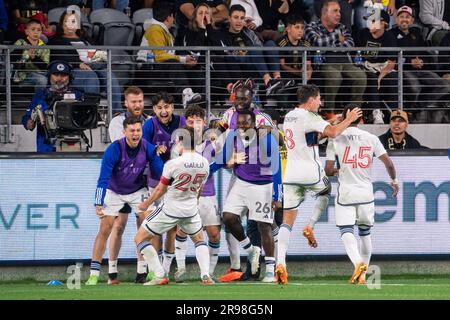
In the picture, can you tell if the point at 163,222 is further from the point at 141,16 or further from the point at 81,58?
the point at 141,16

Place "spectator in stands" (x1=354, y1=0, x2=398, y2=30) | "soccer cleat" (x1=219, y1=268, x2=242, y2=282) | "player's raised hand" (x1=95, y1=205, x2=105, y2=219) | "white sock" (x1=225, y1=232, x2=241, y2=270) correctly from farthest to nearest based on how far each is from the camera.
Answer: "spectator in stands" (x1=354, y1=0, x2=398, y2=30) < "white sock" (x1=225, y1=232, x2=241, y2=270) < "soccer cleat" (x1=219, y1=268, x2=242, y2=282) < "player's raised hand" (x1=95, y1=205, x2=105, y2=219)

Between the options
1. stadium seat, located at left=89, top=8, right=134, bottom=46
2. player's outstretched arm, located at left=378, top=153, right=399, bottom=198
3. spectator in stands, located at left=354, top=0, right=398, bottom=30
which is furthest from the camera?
spectator in stands, located at left=354, top=0, right=398, bottom=30

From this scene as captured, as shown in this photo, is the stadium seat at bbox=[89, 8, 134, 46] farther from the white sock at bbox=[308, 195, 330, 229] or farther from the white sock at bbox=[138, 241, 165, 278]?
the white sock at bbox=[138, 241, 165, 278]

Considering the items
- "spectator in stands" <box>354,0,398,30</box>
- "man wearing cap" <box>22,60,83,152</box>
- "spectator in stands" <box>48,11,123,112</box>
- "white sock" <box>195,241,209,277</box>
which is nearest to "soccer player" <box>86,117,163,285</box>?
"white sock" <box>195,241,209,277</box>

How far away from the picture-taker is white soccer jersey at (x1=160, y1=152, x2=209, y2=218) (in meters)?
18.7

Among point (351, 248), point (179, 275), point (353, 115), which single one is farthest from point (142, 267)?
point (353, 115)

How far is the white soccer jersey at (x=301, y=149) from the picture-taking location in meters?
19.8

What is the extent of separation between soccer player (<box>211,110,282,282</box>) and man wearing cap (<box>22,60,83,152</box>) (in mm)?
2882

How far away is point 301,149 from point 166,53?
13.6ft

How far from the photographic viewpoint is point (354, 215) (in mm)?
19797

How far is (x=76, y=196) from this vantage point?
Answer: 2184 centimetres

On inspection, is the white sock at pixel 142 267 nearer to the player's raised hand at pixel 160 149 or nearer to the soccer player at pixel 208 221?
the soccer player at pixel 208 221

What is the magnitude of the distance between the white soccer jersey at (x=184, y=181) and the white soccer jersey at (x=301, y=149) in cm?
147

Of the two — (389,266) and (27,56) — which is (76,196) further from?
(389,266)
